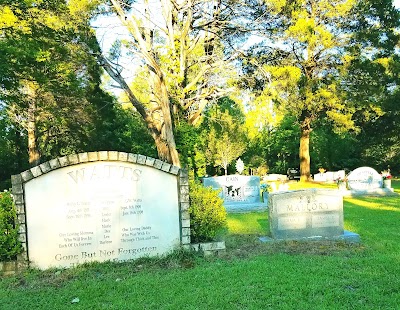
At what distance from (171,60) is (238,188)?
5.62m

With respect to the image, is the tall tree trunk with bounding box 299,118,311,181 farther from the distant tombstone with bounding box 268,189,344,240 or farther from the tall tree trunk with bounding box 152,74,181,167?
the distant tombstone with bounding box 268,189,344,240

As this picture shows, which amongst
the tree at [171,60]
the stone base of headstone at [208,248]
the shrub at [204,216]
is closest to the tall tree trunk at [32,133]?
the tree at [171,60]

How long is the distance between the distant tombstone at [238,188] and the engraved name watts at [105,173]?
9.09 metres

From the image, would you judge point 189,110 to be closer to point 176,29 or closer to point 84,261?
point 176,29

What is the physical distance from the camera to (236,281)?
5258 mm

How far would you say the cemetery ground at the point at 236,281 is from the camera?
14.9ft

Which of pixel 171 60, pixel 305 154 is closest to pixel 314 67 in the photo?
pixel 305 154

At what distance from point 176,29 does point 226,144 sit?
18.9m

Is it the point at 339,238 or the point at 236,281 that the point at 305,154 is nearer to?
the point at 339,238

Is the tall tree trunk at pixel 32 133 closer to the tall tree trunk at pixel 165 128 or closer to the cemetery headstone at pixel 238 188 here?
the tall tree trunk at pixel 165 128

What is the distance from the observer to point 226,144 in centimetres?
3578

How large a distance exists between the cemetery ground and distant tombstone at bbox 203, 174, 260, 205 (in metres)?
8.07

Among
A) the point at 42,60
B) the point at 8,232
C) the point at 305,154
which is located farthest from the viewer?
the point at 305,154

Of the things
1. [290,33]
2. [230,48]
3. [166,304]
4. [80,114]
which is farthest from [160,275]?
[290,33]
